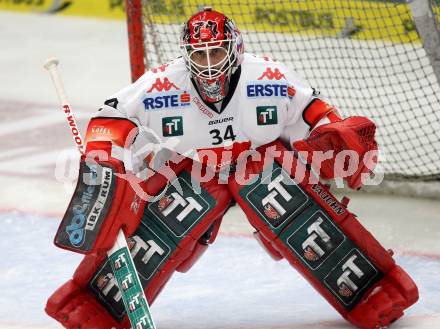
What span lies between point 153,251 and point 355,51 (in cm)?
321

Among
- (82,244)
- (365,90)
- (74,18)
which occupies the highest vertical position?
(82,244)

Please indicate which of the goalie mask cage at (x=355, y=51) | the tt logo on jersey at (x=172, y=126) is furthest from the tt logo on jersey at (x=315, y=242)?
the goalie mask cage at (x=355, y=51)

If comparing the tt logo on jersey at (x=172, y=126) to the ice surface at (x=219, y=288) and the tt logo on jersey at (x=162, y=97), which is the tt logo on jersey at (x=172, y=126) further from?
the ice surface at (x=219, y=288)

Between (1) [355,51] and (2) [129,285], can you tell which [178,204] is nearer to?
(2) [129,285]

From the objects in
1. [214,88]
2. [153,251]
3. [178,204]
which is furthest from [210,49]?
[153,251]

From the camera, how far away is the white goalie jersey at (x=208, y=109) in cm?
427

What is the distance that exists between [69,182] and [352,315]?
2.20m

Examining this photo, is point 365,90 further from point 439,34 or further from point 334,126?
point 334,126

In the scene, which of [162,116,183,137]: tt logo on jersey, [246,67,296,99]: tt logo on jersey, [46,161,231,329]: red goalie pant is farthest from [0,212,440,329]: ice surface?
[246,67,296,99]: tt logo on jersey

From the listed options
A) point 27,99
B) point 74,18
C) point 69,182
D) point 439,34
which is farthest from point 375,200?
point 74,18

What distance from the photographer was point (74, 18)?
10219 millimetres

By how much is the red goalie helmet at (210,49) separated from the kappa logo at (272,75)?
125mm

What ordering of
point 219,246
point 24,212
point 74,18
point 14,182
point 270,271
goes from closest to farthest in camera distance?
point 270,271, point 219,246, point 24,212, point 14,182, point 74,18

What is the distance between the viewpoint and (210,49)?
13.6 ft
